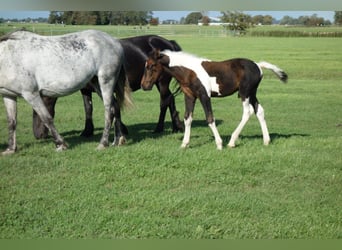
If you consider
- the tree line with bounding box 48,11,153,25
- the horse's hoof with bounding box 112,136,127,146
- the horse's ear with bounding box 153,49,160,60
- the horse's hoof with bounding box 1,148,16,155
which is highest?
the tree line with bounding box 48,11,153,25

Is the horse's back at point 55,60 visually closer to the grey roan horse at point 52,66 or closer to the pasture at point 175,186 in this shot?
the grey roan horse at point 52,66

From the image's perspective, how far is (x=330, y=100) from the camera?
14.3m

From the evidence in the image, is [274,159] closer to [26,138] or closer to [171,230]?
[171,230]

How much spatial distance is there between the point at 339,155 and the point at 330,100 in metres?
7.34

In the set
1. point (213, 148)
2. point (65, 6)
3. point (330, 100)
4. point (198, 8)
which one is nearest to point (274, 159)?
point (213, 148)

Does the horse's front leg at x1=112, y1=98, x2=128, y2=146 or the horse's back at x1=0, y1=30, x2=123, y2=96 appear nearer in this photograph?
the horse's back at x1=0, y1=30, x2=123, y2=96

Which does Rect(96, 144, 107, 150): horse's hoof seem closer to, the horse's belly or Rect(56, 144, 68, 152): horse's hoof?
Rect(56, 144, 68, 152): horse's hoof

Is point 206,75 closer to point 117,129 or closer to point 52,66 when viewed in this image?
point 117,129

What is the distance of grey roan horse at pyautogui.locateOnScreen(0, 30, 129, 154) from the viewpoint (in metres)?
6.70

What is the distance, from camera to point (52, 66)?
22.4 feet

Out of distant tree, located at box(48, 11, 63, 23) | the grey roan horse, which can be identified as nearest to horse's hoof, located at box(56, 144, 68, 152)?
the grey roan horse

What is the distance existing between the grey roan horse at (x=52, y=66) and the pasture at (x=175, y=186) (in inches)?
32.9

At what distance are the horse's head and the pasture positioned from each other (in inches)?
38.6

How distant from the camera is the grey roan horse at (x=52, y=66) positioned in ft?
22.0
